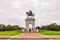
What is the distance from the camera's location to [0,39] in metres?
18.8

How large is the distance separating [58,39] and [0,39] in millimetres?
5676

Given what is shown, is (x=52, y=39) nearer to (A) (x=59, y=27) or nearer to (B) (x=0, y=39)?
(B) (x=0, y=39)

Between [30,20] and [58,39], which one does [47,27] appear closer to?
[30,20]

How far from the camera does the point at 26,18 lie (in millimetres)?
51906

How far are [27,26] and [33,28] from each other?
5.87 ft

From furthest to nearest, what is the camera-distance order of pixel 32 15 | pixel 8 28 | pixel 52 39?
pixel 8 28
pixel 32 15
pixel 52 39

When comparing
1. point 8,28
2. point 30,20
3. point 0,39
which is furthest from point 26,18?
point 0,39

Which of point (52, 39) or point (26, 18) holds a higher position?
point (26, 18)

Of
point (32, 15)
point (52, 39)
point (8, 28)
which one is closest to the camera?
point (52, 39)

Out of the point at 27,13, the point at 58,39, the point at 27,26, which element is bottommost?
the point at 58,39

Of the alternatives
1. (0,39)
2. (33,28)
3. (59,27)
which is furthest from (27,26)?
(0,39)

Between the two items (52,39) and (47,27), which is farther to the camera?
(47,27)

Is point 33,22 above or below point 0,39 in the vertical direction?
above

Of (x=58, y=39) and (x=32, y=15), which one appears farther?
(x=32, y=15)
